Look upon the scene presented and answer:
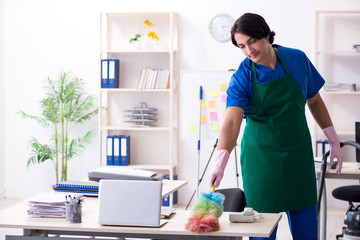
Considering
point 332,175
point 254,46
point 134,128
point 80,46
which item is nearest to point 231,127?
point 254,46

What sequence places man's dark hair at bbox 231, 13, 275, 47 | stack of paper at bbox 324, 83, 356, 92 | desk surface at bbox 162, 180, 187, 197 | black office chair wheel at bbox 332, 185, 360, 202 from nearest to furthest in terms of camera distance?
man's dark hair at bbox 231, 13, 275, 47
desk surface at bbox 162, 180, 187, 197
black office chair wheel at bbox 332, 185, 360, 202
stack of paper at bbox 324, 83, 356, 92

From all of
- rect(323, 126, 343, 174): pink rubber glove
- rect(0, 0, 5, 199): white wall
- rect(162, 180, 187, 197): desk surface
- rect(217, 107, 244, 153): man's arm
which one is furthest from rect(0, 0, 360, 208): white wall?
rect(217, 107, 244, 153): man's arm

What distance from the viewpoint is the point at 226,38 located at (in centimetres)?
595

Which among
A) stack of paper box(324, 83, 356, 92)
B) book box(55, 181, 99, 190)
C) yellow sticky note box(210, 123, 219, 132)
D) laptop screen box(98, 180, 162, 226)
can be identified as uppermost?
stack of paper box(324, 83, 356, 92)

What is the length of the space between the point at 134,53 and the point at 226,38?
98cm

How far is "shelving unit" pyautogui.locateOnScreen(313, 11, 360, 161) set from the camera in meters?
5.74

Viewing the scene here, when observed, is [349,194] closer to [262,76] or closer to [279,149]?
[279,149]

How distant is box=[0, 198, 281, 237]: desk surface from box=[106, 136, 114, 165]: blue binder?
346 centimetres

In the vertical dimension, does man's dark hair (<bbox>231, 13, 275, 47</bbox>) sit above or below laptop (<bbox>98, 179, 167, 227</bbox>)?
above

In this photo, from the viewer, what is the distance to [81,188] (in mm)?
3021

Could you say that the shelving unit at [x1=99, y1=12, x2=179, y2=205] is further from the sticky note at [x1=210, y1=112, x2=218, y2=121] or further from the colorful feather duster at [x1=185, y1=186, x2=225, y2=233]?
the colorful feather duster at [x1=185, y1=186, x2=225, y2=233]

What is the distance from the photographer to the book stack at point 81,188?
9.77 ft

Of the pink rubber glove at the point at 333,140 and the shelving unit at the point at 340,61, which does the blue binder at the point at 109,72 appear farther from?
the pink rubber glove at the point at 333,140

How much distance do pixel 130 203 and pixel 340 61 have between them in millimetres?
4122
